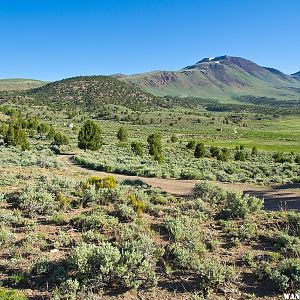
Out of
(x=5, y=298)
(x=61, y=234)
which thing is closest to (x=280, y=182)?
(x=61, y=234)

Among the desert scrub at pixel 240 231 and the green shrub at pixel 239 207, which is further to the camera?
the green shrub at pixel 239 207

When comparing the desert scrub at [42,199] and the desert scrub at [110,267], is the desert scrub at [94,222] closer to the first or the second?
the desert scrub at [42,199]

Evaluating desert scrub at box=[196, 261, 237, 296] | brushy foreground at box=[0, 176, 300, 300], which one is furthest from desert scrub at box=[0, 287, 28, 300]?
desert scrub at box=[196, 261, 237, 296]

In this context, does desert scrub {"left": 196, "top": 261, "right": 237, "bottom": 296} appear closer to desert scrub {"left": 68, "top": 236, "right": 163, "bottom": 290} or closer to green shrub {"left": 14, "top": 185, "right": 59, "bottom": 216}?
desert scrub {"left": 68, "top": 236, "right": 163, "bottom": 290}

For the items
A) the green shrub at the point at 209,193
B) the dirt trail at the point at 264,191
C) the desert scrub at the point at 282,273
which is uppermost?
the green shrub at the point at 209,193

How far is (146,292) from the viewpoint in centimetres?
877

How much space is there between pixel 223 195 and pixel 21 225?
817 cm

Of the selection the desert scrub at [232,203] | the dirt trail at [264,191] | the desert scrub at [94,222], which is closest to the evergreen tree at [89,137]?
the dirt trail at [264,191]

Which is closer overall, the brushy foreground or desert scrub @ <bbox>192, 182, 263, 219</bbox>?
the brushy foreground

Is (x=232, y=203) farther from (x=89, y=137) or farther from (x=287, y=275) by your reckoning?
(x=89, y=137)

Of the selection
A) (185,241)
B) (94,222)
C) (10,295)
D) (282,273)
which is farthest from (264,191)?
(10,295)

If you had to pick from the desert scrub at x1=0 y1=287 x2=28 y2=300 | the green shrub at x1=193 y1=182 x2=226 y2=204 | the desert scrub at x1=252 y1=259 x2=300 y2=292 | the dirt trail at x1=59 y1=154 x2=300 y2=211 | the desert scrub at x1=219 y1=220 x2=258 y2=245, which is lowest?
the dirt trail at x1=59 y1=154 x2=300 y2=211

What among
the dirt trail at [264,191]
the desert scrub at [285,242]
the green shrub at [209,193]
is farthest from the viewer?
the dirt trail at [264,191]

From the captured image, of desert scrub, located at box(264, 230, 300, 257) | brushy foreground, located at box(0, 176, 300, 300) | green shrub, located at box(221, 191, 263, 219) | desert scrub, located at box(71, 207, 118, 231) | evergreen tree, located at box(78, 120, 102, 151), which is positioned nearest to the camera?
brushy foreground, located at box(0, 176, 300, 300)
